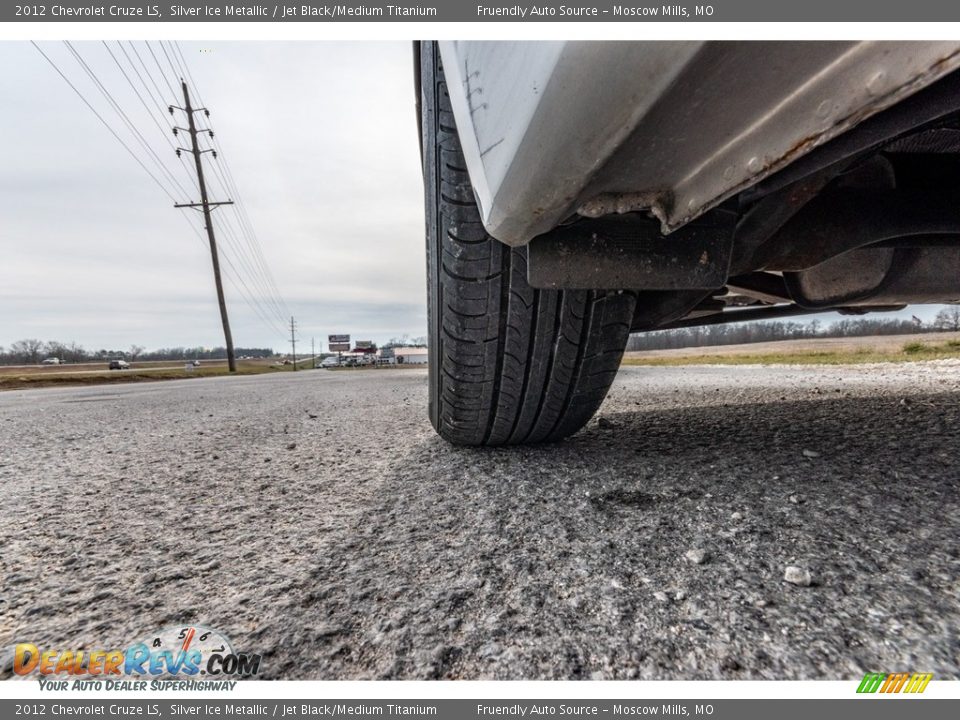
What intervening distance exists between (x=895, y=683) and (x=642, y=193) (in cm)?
59

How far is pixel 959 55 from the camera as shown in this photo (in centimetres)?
36

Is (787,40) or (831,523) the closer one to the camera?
(787,40)

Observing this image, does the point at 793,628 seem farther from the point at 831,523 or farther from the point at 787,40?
the point at 787,40

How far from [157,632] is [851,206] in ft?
4.17

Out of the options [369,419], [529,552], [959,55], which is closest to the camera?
[959,55]

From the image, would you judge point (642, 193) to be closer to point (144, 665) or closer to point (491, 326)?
point (491, 326)

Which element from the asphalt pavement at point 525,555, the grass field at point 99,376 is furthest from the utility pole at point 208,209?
the asphalt pavement at point 525,555

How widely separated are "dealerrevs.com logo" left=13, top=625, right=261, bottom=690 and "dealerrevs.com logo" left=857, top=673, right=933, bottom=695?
616 mm

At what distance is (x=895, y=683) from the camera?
424 mm

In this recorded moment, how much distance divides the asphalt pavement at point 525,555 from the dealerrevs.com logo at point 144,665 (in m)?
0.02

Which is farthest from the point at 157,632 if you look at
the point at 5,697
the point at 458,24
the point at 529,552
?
the point at 458,24

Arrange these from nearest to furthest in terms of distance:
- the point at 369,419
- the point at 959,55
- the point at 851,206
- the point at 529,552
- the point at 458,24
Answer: the point at 959,55
the point at 458,24
the point at 529,552
the point at 851,206
the point at 369,419

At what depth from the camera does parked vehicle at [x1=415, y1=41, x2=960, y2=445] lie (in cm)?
42

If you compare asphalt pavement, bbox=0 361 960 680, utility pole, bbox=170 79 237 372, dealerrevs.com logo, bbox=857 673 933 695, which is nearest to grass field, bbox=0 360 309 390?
utility pole, bbox=170 79 237 372
